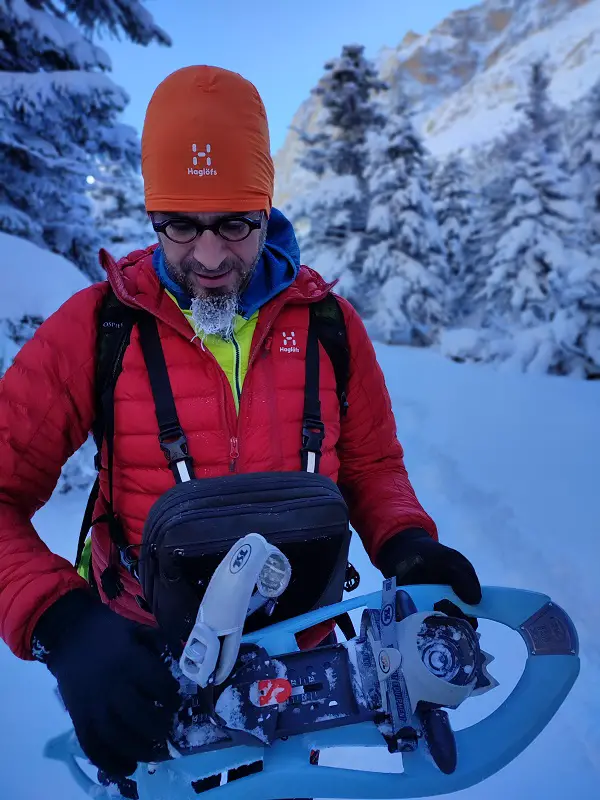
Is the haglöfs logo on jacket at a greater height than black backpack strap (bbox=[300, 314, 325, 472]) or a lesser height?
greater

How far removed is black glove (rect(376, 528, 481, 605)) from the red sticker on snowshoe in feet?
1.93

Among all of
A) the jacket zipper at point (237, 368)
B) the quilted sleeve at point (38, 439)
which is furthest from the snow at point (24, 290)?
the jacket zipper at point (237, 368)

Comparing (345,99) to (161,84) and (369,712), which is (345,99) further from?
(369,712)

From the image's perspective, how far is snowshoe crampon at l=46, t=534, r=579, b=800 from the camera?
A: 1.27 meters

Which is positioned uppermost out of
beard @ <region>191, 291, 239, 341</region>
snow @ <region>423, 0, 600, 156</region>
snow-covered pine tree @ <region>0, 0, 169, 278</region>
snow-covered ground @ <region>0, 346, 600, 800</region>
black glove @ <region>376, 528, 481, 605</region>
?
Answer: snow @ <region>423, 0, 600, 156</region>

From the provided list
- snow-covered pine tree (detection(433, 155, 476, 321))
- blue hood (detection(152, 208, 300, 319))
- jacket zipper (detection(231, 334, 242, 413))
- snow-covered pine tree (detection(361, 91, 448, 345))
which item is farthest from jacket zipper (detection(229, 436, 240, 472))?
snow-covered pine tree (detection(433, 155, 476, 321))

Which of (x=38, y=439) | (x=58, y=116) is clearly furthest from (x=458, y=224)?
(x=38, y=439)

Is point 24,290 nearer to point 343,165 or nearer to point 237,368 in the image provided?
point 237,368

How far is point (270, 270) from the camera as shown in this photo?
2078 mm

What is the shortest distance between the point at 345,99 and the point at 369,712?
2049 centimetres

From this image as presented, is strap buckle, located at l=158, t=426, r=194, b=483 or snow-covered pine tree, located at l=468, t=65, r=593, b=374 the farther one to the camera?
snow-covered pine tree, located at l=468, t=65, r=593, b=374

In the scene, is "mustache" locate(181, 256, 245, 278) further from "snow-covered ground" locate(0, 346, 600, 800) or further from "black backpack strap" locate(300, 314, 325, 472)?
"snow-covered ground" locate(0, 346, 600, 800)

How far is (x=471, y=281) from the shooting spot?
76.0 feet

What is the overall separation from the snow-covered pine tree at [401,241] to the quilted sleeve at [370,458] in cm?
1707
